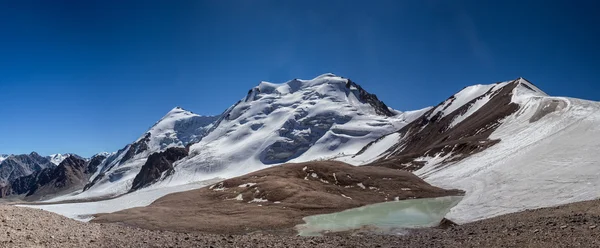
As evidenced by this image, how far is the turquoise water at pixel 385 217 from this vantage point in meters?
42.7

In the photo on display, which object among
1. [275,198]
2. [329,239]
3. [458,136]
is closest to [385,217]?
[329,239]

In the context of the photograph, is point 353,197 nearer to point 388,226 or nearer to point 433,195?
point 433,195

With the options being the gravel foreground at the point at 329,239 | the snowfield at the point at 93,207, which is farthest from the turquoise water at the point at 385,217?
the snowfield at the point at 93,207

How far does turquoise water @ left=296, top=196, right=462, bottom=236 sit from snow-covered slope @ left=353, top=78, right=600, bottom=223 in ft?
12.2

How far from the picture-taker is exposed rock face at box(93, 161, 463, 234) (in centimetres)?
4541

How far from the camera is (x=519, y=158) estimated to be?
76750 mm

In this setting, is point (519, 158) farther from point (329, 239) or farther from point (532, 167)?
point (329, 239)

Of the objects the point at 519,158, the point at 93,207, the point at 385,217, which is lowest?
the point at 385,217

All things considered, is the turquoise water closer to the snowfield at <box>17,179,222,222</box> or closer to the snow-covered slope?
the snow-covered slope

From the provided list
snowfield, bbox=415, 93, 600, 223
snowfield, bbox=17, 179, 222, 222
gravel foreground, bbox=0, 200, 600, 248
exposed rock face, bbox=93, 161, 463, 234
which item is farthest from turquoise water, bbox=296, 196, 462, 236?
snowfield, bbox=17, 179, 222, 222

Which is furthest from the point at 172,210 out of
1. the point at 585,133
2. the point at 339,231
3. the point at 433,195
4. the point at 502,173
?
the point at 585,133

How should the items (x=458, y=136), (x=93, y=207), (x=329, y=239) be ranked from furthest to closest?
(x=458, y=136), (x=93, y=207), (x=329, y=239)

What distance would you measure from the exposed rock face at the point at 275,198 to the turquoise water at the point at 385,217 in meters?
2.62

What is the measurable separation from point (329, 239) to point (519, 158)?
58720 millimetres
